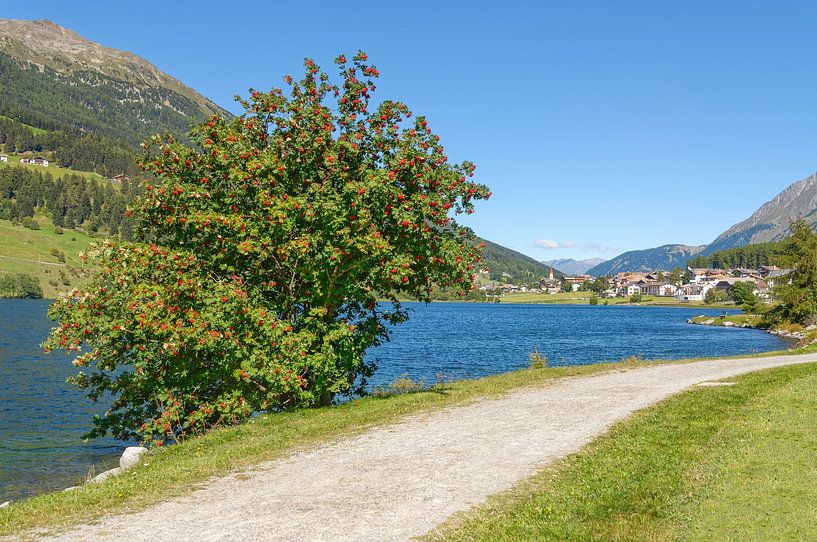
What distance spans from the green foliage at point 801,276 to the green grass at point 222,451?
266ft

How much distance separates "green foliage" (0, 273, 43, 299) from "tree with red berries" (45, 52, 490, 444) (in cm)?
17935

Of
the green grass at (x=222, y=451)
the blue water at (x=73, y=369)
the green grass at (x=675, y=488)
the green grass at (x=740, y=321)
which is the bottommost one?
the blue water at (x=73, y=369)

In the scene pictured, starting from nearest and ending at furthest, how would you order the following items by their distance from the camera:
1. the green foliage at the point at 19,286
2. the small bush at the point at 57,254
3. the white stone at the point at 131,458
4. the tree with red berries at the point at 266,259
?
the white stone at the point at 131,458
the tree with red berries at the point at 266,259
the green foliage at the point at 19,286
the small bush at the point at 57,254

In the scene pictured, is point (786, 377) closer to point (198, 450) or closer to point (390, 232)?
point (390, 232)

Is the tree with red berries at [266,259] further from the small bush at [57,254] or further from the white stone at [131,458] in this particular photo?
the small bush at [57,254]

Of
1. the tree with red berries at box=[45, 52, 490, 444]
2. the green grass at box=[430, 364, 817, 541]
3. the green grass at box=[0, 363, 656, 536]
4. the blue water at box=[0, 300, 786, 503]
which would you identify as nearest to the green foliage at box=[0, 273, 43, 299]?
the blue water at box=[0, 300, 786, 503]

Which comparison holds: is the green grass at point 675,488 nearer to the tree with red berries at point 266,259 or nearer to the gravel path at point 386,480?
the gravel path at point 386,480

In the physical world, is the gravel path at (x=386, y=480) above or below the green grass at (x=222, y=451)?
above

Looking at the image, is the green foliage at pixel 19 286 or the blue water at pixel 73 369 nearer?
the blue water at pixel 73 369

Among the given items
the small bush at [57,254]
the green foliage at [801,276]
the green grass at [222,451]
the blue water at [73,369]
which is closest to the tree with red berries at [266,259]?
the green grass at [222,451]

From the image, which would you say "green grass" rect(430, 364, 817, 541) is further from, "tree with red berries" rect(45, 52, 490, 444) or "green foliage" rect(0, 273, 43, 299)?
"green foliage" rect(0, 273, 43, 299)

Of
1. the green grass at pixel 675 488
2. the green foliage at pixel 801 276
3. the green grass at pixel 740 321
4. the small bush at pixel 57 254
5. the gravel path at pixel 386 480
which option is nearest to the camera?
the green grass at pixel 675 488

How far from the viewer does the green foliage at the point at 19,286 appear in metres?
174

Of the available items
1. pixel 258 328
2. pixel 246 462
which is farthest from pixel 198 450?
pixel 258 328
